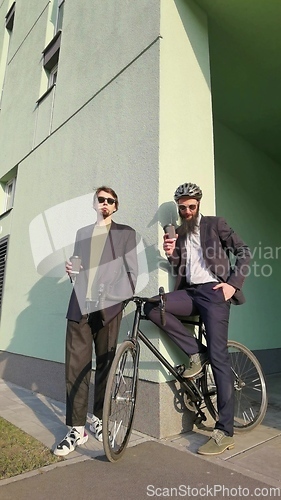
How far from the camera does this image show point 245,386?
8.56 feet

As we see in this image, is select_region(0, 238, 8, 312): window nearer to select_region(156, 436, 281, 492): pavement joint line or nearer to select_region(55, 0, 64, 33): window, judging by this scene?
select_region(55, 0, 64, 33): window

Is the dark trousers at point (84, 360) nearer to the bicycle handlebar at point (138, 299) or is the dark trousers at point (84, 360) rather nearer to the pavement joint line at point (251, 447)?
the bicycle handlebar at point (138, 299)

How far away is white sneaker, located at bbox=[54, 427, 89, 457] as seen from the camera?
7.41 ft

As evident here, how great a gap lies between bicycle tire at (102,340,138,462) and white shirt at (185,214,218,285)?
2.38ft

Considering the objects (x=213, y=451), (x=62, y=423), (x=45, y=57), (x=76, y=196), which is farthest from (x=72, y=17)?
(x=213, y=451)

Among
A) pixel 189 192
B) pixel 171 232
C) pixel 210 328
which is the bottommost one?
pixel 210 328

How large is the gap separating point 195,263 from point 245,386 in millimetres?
1026

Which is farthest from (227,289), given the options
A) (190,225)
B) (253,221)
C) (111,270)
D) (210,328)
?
(253,221)

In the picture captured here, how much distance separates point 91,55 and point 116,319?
3.63 meters

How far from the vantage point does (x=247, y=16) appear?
356 cm

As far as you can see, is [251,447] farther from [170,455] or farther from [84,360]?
[84,360]

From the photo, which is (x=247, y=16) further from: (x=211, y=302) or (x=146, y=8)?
(x=211, y=302)

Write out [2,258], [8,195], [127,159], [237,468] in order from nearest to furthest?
1. [237,468]
2. [127,159]
3. [2,258]
4. [8,195]

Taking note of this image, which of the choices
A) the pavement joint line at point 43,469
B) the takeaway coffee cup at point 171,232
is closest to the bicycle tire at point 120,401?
the pavement joint line at point 43,469
